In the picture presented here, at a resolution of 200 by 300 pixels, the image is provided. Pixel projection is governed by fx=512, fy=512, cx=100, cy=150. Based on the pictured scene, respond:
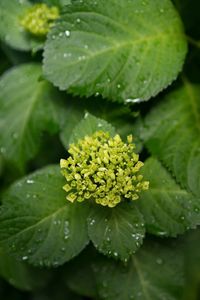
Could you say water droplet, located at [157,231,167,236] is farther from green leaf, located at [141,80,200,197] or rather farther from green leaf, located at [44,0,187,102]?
green leaf, located at [44,0,187,102]

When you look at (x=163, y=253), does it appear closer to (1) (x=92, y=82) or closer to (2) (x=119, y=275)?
(2) (x=119, y=275)

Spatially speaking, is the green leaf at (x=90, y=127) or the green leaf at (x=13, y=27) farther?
the green leaf at (x=13, y=27)

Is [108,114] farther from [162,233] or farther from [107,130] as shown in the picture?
[162,233]

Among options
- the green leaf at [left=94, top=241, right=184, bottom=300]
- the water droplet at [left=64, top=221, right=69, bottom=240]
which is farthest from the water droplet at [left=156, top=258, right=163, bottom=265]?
the water droplet at [left=64, top=221, right=69, bottom=240]

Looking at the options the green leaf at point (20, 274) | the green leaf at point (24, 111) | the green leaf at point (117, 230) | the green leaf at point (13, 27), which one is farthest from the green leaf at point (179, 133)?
the green leaf at point (20, 274)

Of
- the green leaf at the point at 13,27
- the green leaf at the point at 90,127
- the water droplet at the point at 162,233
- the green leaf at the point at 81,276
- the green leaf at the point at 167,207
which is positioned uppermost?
the green leaf at the point at 13,27

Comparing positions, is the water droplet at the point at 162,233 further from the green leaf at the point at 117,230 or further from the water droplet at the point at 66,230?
the water droplet at the point at 66,230

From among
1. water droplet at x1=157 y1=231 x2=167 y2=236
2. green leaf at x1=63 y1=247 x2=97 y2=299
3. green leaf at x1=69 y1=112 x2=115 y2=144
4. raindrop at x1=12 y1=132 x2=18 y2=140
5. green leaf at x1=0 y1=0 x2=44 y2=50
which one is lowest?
green leaf at x1=63 y1=247 x2=97 y2=299
